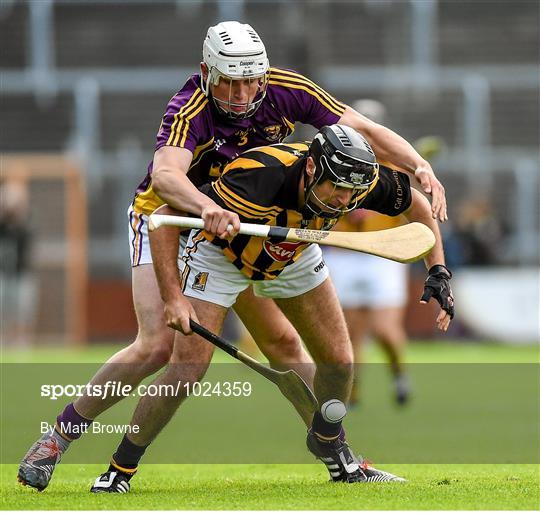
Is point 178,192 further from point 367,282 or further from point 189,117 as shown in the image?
point 367,282

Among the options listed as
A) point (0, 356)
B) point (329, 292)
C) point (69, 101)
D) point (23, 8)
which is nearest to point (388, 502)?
point (329, 292)

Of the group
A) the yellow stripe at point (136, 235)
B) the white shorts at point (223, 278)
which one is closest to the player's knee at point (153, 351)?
the white shorts at point (223, 278)

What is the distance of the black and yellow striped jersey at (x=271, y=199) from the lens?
5.22 meters

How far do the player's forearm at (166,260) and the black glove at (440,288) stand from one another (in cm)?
107

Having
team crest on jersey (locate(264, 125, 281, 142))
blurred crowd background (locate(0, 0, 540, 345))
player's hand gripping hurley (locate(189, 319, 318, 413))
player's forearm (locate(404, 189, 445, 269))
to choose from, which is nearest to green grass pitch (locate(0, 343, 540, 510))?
player's hand gripping hurley (locate(189, 319, 318, 413))

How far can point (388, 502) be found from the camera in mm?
4914

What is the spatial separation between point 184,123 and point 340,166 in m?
0.77

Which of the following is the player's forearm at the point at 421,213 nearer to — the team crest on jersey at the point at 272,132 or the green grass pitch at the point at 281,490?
the team crest on jersey at the point at 272,132

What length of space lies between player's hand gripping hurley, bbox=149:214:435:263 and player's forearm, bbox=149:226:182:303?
0.51 ft

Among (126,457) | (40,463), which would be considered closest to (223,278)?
(126,457)

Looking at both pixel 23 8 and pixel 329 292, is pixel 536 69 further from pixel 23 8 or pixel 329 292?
pixel 329 292

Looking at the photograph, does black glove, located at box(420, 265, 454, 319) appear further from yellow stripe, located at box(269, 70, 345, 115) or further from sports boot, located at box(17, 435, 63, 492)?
sports boot, located at box(17, 435, 63, 492)

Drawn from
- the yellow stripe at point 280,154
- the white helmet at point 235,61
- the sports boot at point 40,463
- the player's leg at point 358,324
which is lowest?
the player's leg at point 358,324

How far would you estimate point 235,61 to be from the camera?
5.38m
